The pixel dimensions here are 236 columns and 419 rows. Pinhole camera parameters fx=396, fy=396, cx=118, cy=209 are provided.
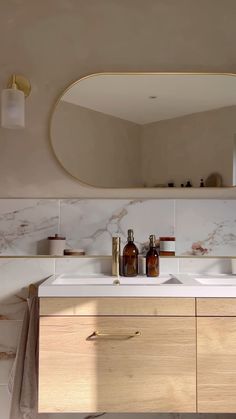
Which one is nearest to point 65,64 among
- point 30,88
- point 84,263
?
point 30,88

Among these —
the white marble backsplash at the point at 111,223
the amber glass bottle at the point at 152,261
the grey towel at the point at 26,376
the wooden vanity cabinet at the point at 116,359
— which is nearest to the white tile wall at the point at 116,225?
the white marble backsplash at the point at 111,223

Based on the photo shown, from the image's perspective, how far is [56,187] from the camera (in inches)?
78.5

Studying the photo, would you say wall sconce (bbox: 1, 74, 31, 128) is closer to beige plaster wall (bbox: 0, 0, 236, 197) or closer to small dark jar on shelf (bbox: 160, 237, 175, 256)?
beige plaster wall (bbox: 0, 0, 236, 197)

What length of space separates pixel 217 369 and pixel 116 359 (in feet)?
1.25

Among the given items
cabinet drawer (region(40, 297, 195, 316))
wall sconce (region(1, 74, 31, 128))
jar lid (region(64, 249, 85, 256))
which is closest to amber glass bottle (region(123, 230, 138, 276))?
jar lid (region(64, 249, 85, 256))

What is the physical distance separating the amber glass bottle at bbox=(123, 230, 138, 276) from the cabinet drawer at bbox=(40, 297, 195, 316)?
0.37 m

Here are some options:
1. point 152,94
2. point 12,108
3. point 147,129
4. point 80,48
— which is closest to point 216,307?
point 147,129

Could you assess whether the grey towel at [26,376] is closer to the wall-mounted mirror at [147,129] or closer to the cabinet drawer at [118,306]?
the cabinet drawer at [118,306]

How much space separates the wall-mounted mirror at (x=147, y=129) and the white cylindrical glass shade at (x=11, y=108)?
0.65 feet

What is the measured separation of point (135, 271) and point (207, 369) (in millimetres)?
563

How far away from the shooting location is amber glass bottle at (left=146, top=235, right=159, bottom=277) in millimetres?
1870

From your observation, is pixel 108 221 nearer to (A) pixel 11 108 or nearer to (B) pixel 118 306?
(B) pixel 118 306

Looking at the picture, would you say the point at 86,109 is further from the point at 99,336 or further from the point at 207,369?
the point at 207,369

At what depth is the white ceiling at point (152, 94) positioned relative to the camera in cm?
200
